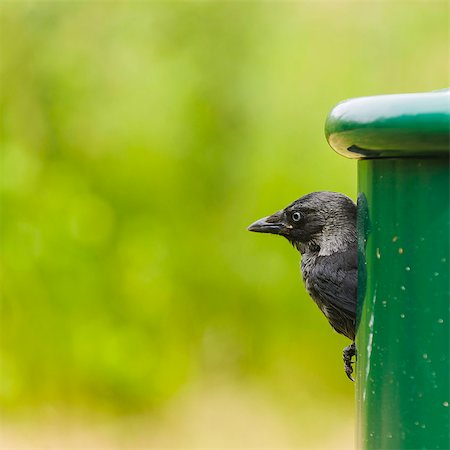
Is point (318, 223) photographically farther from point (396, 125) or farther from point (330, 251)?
point (396, 125)

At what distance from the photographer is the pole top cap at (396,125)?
4.71 ft

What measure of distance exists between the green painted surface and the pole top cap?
0.17 ft

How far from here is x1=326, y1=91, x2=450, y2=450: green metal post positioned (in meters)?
1.47

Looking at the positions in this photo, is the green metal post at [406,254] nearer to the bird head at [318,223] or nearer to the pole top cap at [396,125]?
the pole top cap at [396,125]

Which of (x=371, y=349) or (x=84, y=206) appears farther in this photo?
(x=84, y=206)

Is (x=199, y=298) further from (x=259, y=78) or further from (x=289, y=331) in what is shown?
(x=259, y=78)

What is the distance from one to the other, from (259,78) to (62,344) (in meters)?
2.38

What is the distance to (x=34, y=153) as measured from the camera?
19.9 feet

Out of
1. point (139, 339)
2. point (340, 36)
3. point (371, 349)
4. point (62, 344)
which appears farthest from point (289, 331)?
point (371, 349)

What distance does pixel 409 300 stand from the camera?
154 cm

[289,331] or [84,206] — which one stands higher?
[84,206]

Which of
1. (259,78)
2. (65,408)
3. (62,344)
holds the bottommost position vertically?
(65,408)

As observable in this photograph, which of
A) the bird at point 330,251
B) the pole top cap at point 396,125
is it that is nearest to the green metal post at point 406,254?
the pole top cap at point 396,125

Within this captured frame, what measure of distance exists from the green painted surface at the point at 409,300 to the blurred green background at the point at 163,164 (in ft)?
13.6
